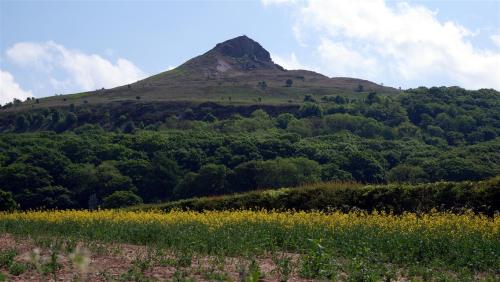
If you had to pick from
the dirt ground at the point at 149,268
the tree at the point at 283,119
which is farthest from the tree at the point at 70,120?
the dirt ground at the point at 149,268

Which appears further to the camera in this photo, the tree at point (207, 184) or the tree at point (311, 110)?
the tree at point (311, 110)

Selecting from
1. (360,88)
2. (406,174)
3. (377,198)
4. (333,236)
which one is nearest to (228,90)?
(360,88)

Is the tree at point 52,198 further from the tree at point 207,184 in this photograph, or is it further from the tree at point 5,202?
the tree at point 5,202

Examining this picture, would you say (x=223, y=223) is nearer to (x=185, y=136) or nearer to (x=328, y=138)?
(x=185, y=136)

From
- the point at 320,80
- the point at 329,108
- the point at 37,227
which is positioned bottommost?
the point at 37,227

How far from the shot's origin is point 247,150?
3204 inches

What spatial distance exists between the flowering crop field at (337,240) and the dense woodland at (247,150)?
26.4 metres

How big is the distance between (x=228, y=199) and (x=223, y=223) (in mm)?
9097

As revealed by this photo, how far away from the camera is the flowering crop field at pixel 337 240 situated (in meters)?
10.2

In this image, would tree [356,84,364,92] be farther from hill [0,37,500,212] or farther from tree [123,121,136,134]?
tree [123,121,136,134]

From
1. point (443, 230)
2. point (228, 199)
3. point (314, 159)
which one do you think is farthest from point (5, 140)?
point (443, 230)

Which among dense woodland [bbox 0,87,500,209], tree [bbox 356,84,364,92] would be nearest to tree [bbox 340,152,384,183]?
dense woodland [bbox 0,87,500,209]

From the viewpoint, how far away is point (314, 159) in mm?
81250

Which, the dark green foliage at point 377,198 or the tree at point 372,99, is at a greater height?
the tree at point 372,99
